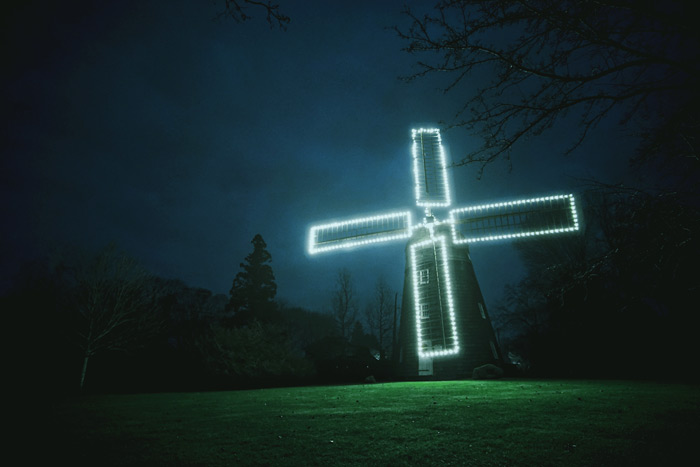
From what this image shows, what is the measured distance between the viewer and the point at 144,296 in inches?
956

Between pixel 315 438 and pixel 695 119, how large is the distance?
25.4 ft

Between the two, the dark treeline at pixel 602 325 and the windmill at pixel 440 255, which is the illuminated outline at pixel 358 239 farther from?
the dark treeline at pixel 602 325

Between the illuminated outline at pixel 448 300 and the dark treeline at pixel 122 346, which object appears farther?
the dark treeline at pixel 122 346

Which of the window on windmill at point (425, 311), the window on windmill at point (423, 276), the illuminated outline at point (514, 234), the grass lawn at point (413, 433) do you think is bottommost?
the grass lawn at point (413, 433)

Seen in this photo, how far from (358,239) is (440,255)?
4.97 meters

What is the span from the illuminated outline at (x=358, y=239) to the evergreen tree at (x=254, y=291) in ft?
53.7

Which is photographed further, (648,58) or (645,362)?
(645,362)

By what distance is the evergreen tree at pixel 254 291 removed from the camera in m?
34.3

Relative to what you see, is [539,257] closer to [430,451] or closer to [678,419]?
[678,419]

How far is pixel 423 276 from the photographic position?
61.5ft

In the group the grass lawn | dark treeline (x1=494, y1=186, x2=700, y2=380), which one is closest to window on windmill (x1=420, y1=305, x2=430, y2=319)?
dark treeline (x1=494, y1=186, x2=700, y2=380)

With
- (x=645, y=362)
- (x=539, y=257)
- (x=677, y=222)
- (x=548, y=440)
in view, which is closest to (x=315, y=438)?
(x=548, y=440)

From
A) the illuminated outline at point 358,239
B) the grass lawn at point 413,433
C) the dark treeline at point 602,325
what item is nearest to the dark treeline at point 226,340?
the dark treeline at point 602,325

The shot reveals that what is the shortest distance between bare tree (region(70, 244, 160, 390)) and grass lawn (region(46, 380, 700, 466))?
1553 cm
